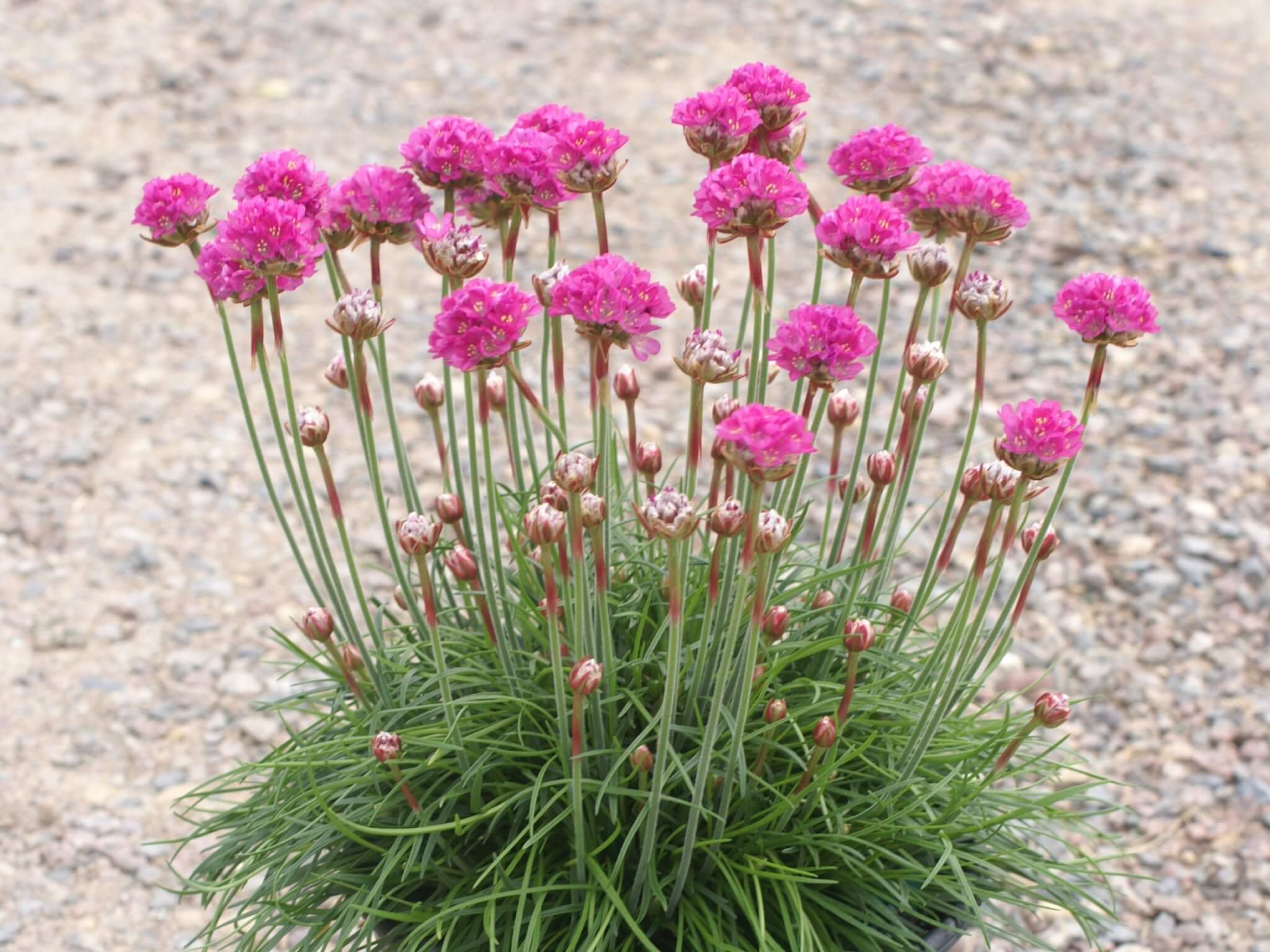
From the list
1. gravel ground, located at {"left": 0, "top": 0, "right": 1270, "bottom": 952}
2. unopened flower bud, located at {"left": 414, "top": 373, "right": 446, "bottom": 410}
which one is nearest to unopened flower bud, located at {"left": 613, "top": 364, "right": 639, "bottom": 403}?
unopened flower bud, located at {"left": 414, "top": 373, "right": 446, "bottom": 410}

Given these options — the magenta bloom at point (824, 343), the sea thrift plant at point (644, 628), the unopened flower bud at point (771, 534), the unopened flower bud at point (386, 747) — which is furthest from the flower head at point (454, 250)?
the unopened flower bud at point (386, 747)

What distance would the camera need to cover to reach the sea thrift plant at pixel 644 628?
151 centimetres

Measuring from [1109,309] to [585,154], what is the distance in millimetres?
713

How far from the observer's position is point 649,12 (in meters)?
6.30

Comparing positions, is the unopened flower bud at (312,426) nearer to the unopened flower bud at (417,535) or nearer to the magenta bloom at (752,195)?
the unopened flower bud at (417,535)

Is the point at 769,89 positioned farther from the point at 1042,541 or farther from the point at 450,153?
the point at 1042,541

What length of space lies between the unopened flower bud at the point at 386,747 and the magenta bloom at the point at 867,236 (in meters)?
0.86

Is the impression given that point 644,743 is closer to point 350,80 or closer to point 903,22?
point 350,80

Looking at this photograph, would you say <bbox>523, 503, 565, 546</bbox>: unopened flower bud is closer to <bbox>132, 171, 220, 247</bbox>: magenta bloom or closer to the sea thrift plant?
the sea thrift plant

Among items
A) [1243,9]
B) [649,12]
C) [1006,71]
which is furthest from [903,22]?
[1243,9]

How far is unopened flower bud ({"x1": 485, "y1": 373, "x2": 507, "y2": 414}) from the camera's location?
1.90 metres

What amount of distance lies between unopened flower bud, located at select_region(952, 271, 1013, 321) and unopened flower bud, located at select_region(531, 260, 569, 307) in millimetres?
533

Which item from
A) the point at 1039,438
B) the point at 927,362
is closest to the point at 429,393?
the point at 927,362

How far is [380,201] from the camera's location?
1.68 meters
